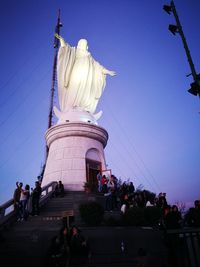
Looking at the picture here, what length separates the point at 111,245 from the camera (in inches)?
309

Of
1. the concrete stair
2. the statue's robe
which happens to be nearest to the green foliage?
the concrete stair

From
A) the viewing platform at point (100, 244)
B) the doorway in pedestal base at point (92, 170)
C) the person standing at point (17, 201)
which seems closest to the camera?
the viewing platform at point (100, 244)

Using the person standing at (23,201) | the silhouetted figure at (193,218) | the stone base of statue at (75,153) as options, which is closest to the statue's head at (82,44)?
the stone base of statue at (75,153)

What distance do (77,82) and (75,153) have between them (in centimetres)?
648

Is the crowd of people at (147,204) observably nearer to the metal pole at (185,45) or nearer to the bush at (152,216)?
the bush at (152,216)

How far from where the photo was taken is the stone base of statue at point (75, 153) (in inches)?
695

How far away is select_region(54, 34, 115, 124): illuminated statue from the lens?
21484mm

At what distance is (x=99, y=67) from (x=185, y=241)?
1884 cm

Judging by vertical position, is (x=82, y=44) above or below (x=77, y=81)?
above

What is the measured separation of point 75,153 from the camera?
18312 mm

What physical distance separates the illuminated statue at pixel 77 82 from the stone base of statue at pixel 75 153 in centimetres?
249

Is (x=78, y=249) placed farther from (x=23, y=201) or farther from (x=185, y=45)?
(x=185, y=45)

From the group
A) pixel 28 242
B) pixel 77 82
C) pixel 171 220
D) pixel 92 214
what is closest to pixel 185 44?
pixel 171 220

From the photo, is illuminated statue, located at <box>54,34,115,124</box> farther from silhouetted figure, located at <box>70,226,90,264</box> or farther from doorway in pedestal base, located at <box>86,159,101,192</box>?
silhouetted figure, located at <box>70,226,90,264</box>
